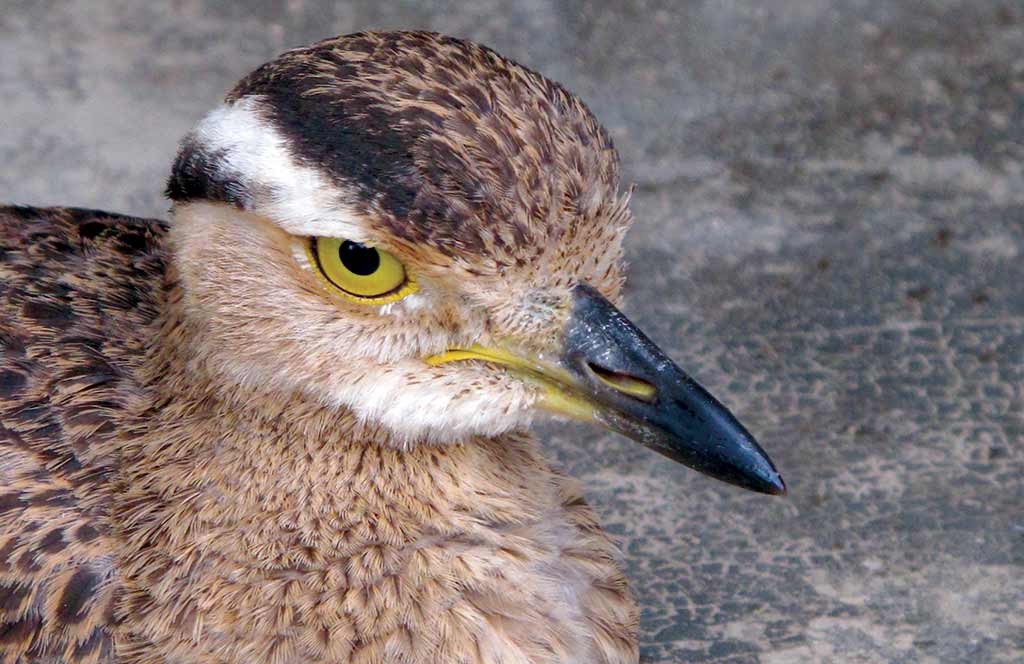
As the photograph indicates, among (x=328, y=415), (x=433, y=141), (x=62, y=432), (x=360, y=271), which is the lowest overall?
(x=62, y=432)

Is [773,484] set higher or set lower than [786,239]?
lower

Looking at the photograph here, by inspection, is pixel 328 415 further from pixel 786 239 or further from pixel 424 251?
pixel 786 239

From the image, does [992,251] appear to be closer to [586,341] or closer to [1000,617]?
[1000,617]

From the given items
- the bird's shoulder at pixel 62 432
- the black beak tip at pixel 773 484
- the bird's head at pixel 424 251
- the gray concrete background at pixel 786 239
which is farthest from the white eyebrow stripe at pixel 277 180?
the gray concrete background at pixel 786 239

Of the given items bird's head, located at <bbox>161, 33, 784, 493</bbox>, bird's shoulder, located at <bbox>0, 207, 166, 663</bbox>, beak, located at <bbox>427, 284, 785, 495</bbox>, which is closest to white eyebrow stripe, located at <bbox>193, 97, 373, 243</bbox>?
bird's head, located at <bbox>161, 33, 784, 493</bbox>

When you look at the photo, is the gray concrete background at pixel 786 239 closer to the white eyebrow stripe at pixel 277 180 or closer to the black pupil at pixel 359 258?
the black pupil at pixel 359 258

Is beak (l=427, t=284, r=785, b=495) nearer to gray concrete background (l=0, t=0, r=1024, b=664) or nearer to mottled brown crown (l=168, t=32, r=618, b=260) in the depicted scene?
mottled brown crown (l=168, t=32, r=618, b=260)

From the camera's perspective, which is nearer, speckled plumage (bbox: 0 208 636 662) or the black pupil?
the black pupil

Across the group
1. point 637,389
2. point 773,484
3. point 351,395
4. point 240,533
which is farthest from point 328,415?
point 773,484
